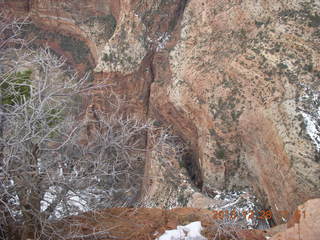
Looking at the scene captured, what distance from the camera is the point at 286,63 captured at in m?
7.90

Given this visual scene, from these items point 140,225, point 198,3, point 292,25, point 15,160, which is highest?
point 198,3

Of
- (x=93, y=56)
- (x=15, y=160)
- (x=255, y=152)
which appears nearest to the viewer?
(x=15, y=160)

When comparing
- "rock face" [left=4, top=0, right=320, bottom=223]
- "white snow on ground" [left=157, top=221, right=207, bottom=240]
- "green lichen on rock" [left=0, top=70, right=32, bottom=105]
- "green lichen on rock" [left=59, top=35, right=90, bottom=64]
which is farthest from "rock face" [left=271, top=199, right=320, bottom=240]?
"green lichen on rock" [left=59, top=35, right=90, bottom=64]

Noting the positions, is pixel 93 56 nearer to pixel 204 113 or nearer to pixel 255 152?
pixel 204 113

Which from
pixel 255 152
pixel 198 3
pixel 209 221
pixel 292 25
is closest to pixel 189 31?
pixel 198 3

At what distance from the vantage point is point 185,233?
500cm

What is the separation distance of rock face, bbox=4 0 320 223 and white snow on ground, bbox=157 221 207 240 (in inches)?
110

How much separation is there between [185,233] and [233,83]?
17.5 ft

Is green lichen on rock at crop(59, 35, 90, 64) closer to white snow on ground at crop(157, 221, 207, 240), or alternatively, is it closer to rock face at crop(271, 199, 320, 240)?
white snow on ground at crop(157, 221, 207, 240)

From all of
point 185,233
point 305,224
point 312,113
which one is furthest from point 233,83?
point 305,224

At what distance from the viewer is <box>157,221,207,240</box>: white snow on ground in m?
4.84

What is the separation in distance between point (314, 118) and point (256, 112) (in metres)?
1.59

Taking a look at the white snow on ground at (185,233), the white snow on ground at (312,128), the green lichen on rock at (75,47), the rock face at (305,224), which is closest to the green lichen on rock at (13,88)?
the white snow on ground at (185,233)

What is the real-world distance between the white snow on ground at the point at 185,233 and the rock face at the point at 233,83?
9.17 ft
